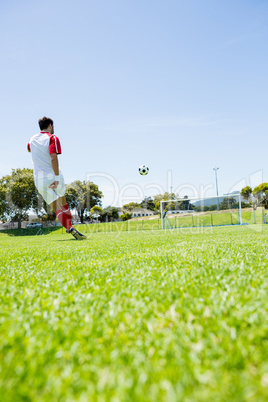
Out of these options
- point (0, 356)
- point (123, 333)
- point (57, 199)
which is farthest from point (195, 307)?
point (57, 199)

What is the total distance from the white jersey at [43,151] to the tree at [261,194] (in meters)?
47.1

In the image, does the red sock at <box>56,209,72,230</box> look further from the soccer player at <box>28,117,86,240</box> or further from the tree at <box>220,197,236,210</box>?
the tree at <box>220,197,236,210</box>

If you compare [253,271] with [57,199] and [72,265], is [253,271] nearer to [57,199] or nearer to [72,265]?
[72,265]

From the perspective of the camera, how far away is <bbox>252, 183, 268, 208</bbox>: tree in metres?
46.7

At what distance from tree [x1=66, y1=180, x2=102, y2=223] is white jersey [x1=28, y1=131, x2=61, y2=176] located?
4367 centimetres

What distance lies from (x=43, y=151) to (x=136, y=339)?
5383 mm

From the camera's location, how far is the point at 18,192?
32.4m

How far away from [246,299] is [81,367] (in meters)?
0.90

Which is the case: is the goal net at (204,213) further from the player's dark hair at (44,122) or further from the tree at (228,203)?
the player's dark hair at (44,122)

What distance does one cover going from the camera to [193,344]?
3.14 ft

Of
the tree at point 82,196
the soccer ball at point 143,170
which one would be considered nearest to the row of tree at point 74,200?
the tree at point 82,196

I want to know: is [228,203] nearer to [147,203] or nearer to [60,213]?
[60,213]

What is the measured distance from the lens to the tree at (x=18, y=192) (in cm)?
3234

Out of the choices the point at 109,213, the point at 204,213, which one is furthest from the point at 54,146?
the point at 109,213
